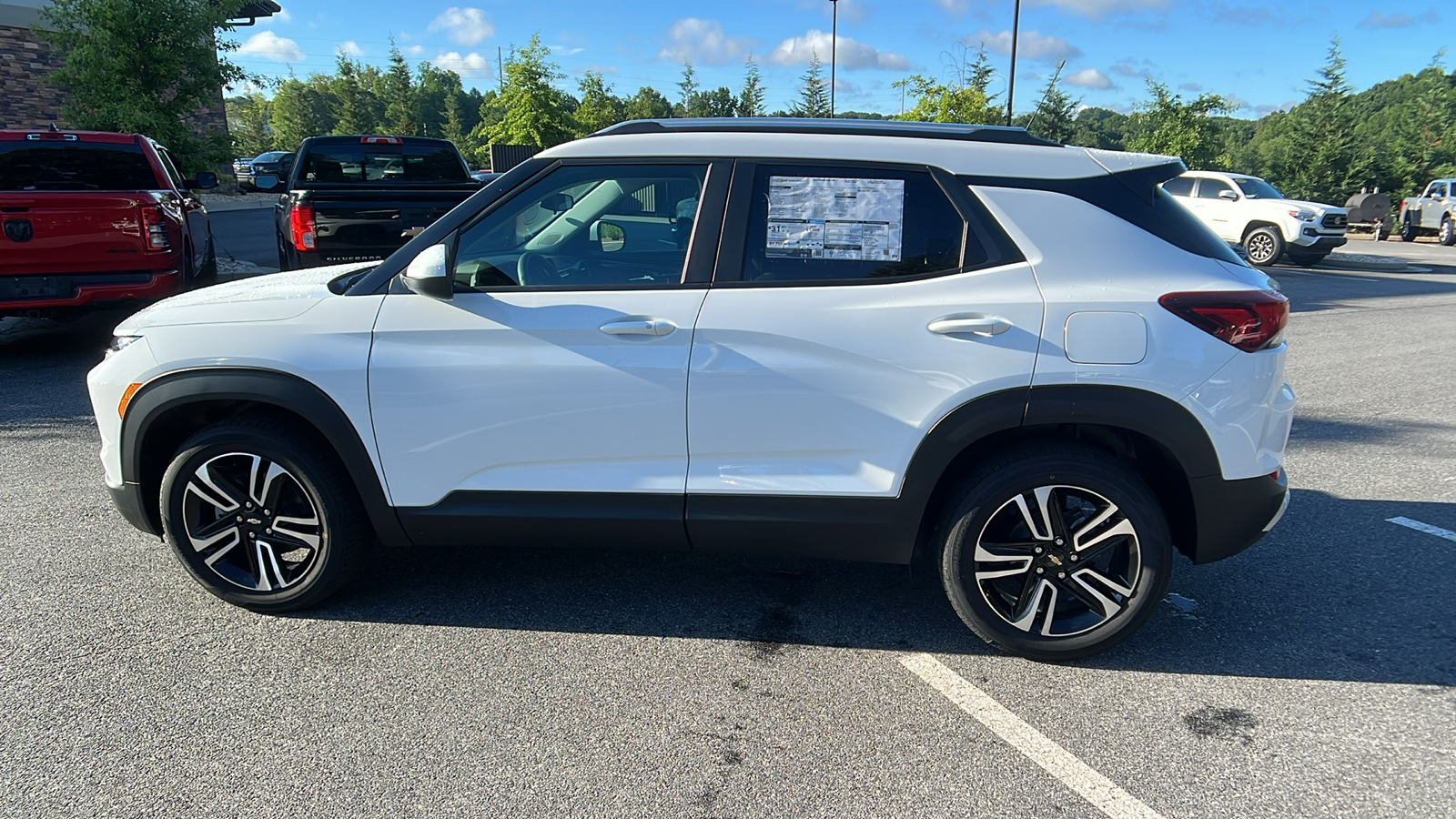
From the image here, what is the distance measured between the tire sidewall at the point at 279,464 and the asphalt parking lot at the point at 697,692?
0.10 meters

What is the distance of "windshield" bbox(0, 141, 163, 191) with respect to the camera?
7.72 metres

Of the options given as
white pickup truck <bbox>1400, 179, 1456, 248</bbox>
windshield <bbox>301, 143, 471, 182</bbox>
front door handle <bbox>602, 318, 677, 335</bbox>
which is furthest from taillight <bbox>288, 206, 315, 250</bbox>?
white pickup truck <bbox>1400, 179, 1456, 248</bbox>

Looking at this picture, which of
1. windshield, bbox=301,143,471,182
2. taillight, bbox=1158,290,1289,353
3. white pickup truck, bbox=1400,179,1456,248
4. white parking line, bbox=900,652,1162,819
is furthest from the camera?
white pickup truck, bbox=1400,179,1456,248

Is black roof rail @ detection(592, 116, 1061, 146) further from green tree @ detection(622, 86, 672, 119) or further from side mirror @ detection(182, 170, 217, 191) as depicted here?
green tree @ detection(622, 86, 672, 119)

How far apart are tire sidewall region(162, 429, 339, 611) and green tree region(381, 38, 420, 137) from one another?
161ft

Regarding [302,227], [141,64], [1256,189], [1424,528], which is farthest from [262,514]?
[1256,189]

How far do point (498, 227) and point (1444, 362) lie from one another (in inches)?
374

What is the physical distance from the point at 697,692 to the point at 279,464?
5.77 feet

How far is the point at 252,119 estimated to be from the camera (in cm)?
5934

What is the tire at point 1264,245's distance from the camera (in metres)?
18.5

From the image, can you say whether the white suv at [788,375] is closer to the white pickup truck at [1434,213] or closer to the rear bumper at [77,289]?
the rear bumper at [77,289]

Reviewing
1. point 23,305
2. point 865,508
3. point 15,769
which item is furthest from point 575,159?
point 23,305

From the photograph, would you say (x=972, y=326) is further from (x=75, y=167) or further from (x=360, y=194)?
(x=75, y=167)

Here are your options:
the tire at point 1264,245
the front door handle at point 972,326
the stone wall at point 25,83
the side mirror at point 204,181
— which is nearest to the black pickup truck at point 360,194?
the side mirror at point 204,181
